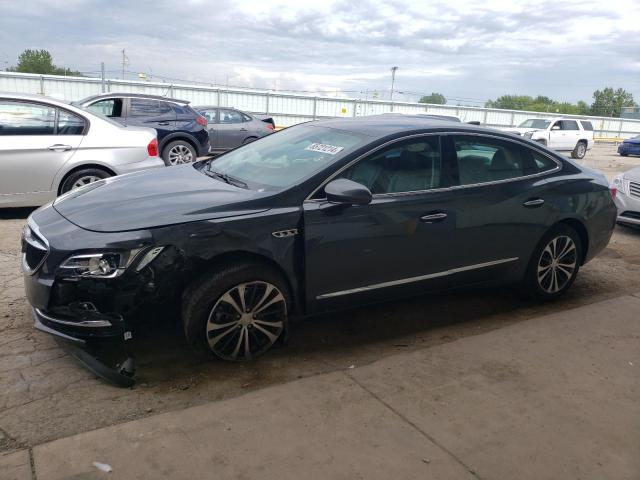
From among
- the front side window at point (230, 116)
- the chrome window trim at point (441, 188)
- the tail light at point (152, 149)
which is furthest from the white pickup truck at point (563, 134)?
the chrome window trim at point (441, 188)

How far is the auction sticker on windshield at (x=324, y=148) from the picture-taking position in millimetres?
3961

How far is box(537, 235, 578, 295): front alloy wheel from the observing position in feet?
15.8

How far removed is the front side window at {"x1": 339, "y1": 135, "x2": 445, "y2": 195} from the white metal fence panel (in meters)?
17.1

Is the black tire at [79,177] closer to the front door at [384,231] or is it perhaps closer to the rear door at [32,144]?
the rear door at [32,144]

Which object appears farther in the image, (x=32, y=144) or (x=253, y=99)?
(x=253, y=99)

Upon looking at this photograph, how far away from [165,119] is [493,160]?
8.56 metres

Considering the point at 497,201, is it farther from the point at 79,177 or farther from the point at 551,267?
the point at 79,177

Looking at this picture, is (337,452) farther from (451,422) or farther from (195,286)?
(195,286)

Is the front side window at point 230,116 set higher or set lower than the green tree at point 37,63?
lower

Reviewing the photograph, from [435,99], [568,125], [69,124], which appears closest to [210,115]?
[69,124]

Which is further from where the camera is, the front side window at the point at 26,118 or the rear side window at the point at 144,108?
the rear side window at the point at 144,108

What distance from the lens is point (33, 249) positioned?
338 centimetres

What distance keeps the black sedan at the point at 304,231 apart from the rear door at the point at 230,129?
10.8 m

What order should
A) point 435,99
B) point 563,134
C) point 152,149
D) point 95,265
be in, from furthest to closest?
point 435,99 < point 563,134 < point 152,149 < point 95,265
